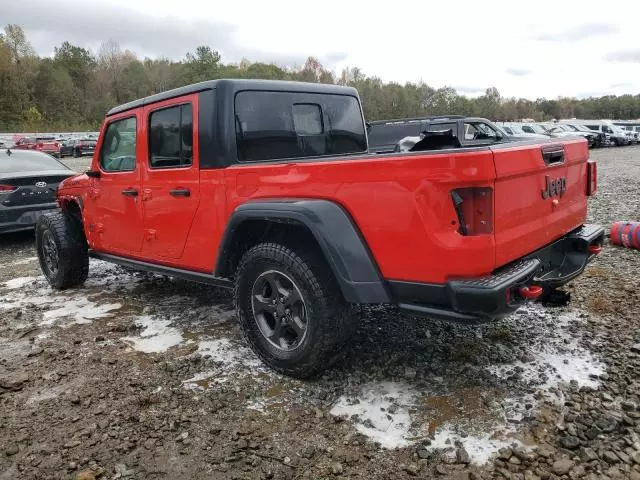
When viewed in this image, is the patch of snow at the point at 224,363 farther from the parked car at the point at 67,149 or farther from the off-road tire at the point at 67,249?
the parked car at the point at 67,149

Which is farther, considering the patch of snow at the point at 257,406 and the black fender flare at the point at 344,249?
the patch of snow at the point at 257,406

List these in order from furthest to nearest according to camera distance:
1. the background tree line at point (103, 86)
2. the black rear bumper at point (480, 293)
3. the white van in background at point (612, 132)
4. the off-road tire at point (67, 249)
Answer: the background tree line at point (103, 86), the white van in background at point (612, 132), the off-road tire at point (67, 249), the black rear bumper at point (480, 293)

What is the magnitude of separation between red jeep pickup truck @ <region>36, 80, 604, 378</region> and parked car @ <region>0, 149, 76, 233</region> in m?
3.32

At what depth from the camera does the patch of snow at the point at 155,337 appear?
3.78 m

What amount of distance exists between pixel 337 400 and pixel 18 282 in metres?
4.57

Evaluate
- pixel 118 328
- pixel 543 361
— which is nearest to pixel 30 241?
pixel 118 328

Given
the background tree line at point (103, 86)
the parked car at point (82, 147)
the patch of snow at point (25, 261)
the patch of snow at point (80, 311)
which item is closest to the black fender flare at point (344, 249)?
the patch of snow at point (80, 311)

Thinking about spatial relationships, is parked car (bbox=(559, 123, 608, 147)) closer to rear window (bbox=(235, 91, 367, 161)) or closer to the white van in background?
the white van in background

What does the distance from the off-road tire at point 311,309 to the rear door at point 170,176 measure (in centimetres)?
78

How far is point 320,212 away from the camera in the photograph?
2.79 metres

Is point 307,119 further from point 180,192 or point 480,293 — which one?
point 480,293

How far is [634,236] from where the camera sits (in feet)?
18.8

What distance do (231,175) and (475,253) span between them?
5.46 ft

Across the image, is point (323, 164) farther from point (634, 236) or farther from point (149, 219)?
point (634, 236)
